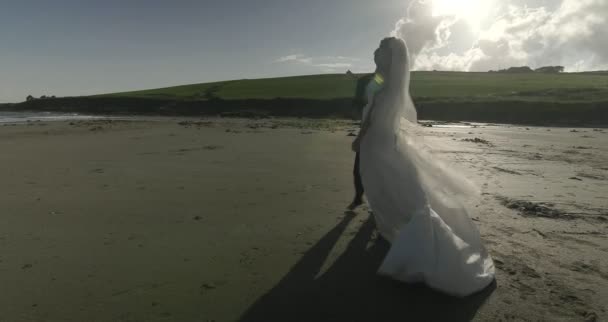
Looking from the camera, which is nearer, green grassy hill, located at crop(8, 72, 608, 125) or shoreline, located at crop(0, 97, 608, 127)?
shoreline, located at crop(0, 97, 608, 127)

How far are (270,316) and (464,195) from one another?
2.13 metres

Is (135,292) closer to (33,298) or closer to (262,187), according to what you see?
(33,298)

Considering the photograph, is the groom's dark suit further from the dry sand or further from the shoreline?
the shoreline

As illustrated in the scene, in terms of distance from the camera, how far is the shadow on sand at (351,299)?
263cm

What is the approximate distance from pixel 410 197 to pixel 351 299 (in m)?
1.07

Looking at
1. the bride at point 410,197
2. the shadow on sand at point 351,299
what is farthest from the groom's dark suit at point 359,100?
the shadow on sand at point 351,299

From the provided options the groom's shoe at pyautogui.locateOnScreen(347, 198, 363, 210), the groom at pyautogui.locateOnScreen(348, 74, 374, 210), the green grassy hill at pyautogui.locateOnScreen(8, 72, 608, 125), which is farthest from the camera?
the green grassy hill at pyautogui.locateOnScreen(8, 72, 608, 125)

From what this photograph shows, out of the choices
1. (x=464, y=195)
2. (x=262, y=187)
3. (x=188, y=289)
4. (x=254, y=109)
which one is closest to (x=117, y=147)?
(x=262, y=187)

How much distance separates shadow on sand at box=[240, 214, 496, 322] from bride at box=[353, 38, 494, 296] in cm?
13

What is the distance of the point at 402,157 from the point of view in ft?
11.9

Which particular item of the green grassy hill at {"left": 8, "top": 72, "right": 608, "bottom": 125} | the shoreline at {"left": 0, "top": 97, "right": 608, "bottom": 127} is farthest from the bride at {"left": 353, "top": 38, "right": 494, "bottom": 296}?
the green grassy hill at {"left": 8, "top": 72, "right": 608, "bottom": 125}

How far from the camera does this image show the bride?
9.21ft

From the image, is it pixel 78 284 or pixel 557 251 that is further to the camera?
pixel 557 251

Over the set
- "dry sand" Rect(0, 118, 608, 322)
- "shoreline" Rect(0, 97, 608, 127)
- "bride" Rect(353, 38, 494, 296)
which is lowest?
→ "dry sand" Rect(0, 118, 608, 322)
